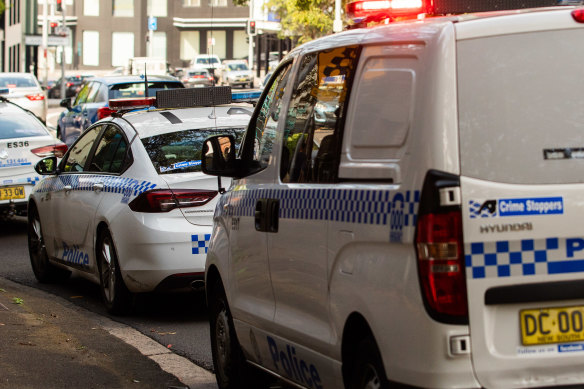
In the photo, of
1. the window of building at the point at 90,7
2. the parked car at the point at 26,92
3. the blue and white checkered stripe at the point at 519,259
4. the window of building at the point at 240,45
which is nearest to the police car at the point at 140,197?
the blue and white checkered stripe at the point at 519,259

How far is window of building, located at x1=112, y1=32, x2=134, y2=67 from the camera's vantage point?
96.0m

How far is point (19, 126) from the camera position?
598 inches

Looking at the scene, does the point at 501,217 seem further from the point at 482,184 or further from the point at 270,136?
the point at 270,136

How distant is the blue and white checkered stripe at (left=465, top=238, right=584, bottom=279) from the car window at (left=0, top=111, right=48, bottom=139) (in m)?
11.6

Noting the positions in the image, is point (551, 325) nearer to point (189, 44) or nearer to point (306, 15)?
point (306, 15)

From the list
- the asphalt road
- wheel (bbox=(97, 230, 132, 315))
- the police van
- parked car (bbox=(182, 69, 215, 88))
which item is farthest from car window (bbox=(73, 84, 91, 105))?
parked car (bbox=(182, 69, 215, 88))

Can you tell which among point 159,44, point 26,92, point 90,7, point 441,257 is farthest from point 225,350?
point 159,44

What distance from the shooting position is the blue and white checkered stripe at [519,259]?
406cm

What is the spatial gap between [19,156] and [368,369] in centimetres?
1082

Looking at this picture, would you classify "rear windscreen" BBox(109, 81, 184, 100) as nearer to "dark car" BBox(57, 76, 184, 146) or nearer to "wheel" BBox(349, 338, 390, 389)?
"dark car" BBox(57, 76, 184, 146)

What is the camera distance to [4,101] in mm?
16125

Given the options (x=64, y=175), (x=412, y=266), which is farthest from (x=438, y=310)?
(x=64, y=175)

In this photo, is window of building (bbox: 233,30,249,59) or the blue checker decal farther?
window of building (bbox: 233,30,249,59)

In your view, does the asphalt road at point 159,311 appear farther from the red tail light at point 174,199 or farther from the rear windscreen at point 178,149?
the rear windscreen at point 178,149
